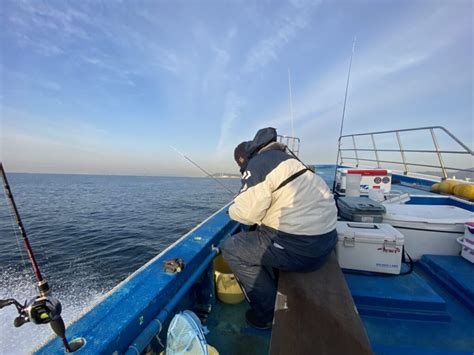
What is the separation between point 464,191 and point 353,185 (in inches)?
89.4

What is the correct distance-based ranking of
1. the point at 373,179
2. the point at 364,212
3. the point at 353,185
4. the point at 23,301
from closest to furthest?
1. the point at 364,212
2. the point at 353,185
3. the point at 373,179
4. the point at 23,301

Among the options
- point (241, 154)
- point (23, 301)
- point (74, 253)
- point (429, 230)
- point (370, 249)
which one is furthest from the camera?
point (74, 253)

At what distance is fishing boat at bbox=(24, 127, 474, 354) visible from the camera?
119cm

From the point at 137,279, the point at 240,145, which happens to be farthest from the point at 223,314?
the point at 240,145

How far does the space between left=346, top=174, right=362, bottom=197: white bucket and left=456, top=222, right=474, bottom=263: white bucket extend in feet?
4.87

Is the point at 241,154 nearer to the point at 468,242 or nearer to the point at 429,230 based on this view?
the point at 429,230

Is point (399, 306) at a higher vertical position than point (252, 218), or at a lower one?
lower

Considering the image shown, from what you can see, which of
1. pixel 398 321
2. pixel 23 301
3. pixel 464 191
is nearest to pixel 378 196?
pixel 464 191

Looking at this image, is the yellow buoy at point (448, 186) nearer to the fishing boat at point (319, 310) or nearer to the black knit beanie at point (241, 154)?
the fishing boat at point (319, 310)

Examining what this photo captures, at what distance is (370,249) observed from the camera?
225 centimetres

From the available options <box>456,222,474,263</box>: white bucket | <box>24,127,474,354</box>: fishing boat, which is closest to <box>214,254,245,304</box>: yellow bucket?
<box>24,127,474,354</box>: fishing boat

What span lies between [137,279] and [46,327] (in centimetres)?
341

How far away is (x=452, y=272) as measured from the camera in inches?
88.2

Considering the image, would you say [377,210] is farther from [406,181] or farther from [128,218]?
[128,218]
